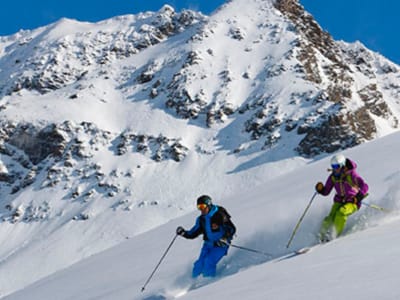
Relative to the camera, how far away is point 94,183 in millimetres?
98938

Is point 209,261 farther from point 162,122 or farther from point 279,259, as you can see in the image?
point 162,122

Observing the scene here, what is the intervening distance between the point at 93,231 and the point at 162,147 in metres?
23.8

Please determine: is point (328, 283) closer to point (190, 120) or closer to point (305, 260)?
point (305, 260)

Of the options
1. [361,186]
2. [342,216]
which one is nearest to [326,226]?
[342,216]

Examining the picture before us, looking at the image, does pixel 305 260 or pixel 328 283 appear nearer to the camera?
pixel 328 283

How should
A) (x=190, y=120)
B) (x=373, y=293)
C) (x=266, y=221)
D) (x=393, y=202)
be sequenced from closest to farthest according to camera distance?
(x=373, y=293)
(x=393, y=202)
(x=266, y=221)
(x=190, y=120)

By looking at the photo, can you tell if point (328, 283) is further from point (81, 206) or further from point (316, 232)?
point (81, 206)

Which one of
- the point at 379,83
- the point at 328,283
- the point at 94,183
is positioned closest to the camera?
the point at 328,283

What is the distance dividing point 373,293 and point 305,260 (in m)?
2.98

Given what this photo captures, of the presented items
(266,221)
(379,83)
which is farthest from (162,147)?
(266,221)

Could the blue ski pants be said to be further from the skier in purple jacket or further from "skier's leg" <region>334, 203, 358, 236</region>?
"skier's leg" <region>334, 203, 358, 236</region>

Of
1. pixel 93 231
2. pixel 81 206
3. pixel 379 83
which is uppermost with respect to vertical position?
pixel 379 83

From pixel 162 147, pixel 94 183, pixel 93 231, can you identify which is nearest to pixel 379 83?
pixel 162 147

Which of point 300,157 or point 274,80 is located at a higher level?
point 274,80
